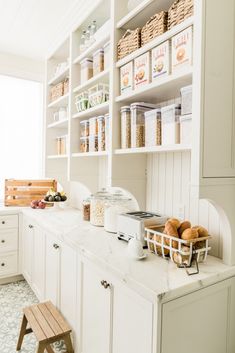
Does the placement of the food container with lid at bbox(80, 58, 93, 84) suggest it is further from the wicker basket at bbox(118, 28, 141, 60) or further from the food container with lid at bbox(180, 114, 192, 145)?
the food container with lid at bbox(180, 114, 192, 145)

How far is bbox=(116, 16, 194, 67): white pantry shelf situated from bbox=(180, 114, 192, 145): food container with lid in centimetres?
42

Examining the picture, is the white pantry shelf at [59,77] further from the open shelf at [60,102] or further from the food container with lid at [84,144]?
the food container with lid at [84,144]

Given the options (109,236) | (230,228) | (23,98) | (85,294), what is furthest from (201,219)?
(23,98)

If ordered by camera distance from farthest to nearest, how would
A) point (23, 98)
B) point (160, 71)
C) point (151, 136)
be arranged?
point (23, 98) < point (151, 136) < point (160, 71)

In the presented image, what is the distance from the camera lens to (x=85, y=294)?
156cm

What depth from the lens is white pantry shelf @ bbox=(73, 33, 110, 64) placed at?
194cm

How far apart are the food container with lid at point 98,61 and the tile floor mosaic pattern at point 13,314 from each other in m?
2.14

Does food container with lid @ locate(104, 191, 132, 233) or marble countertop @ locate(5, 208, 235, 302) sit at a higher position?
food container with lid @ locate(104, 191, 132, 233)

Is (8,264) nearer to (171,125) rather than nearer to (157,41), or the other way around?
(171,125)

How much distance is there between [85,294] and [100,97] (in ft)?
4.64

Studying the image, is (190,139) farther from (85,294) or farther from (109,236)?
(85,294)

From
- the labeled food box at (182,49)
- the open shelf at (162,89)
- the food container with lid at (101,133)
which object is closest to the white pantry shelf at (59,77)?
the food container with lid at (101,133)

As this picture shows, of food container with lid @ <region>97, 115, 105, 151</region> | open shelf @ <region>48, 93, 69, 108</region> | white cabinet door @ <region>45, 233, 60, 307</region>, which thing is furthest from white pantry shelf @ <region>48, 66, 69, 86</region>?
white cabinet door @ <region>45, 233, 60, 307</region>

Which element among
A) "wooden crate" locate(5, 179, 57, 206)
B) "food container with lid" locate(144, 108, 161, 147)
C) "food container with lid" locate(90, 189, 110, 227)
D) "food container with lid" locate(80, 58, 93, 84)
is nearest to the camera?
"food container with lid" locate(144, 108, 161, 147)
